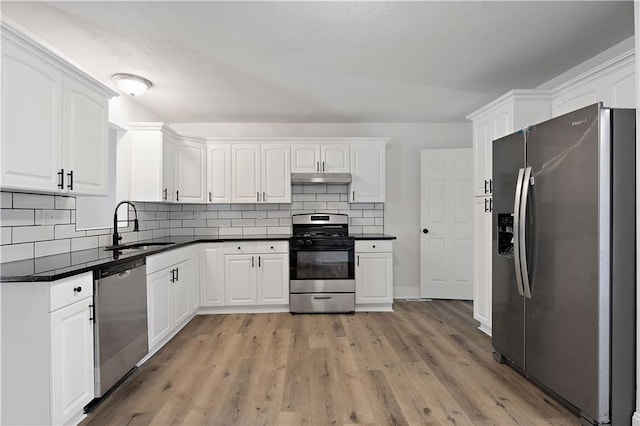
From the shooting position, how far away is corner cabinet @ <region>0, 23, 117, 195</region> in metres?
1.77

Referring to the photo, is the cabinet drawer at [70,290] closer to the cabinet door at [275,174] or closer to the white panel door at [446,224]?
the cabinet door at [275,174]

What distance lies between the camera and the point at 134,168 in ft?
12.2

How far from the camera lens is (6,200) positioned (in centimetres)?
212

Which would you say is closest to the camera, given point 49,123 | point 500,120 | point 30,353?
point 30,353

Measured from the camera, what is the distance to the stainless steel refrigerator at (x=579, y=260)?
71.6 inches

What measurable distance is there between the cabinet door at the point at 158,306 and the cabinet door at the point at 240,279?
0.93 meters

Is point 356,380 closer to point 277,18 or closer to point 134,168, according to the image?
point 277,18

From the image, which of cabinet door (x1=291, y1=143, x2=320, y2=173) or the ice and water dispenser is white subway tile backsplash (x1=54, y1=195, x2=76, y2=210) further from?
the ice and water dispenser

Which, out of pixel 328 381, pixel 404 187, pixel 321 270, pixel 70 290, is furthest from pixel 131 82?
pixel 404 187

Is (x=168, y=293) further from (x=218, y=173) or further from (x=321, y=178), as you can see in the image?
(x=321, y=178)

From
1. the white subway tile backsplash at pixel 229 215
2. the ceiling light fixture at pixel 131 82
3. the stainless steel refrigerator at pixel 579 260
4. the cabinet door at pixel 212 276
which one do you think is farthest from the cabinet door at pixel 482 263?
the ceiling light fixture at pixel 131 82

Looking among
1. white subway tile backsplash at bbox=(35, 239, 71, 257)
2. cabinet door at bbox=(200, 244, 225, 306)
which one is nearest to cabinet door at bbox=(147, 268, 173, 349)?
white subway tile backsplash at bbox=(35, 239, 71, 257)

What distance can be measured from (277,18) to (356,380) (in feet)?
8.25

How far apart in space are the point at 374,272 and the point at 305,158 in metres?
1.67
